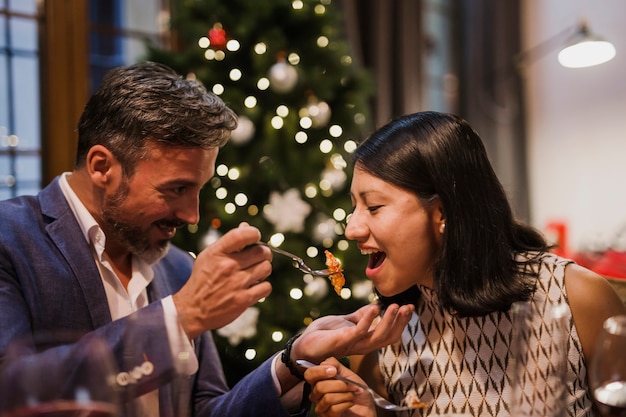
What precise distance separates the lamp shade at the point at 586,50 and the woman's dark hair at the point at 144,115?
9.22 ft

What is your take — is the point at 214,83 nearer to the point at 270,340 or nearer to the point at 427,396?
the point at 270,340

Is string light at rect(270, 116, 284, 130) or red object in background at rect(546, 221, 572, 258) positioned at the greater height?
string light at rect(270, 116, 284, 130)

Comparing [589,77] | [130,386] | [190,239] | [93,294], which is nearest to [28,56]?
[190,239]

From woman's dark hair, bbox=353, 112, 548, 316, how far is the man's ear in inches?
23.6

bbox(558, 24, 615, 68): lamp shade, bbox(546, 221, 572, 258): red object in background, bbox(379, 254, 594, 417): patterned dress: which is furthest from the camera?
bbox(546, 221, 572, 258): red object in background

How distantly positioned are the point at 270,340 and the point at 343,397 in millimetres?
1634

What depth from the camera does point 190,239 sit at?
3.09m

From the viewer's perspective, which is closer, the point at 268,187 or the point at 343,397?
the point at 343,397

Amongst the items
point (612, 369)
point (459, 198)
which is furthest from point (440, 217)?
point (612, 369)

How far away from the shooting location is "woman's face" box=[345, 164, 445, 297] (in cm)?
150

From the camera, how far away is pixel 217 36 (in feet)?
10.0

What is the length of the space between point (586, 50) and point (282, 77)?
1.96 metres

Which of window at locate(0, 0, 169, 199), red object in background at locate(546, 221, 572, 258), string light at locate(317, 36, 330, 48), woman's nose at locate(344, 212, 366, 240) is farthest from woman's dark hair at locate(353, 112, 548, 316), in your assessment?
red object in background at locate(546, 221, 572, 258)

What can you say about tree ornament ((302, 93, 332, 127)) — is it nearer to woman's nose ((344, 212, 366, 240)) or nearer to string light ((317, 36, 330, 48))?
string light ((317, 36, 330, 48))
